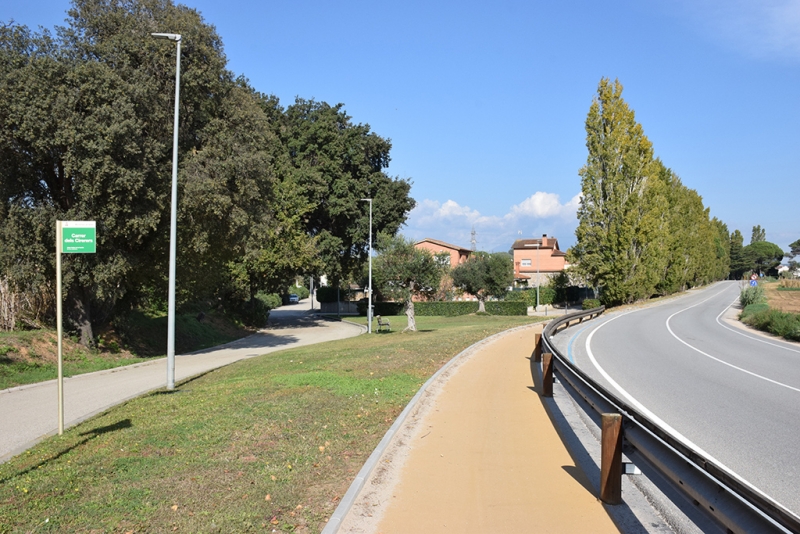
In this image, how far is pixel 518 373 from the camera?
14062 millimetres

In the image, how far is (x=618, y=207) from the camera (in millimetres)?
47219

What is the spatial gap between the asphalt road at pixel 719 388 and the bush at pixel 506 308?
31.7m

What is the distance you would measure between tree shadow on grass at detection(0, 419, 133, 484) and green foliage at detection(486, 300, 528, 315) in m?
51.0

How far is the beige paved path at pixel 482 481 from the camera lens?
5.01 metres

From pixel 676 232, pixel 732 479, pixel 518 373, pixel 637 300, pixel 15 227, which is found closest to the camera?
pixel 732 479

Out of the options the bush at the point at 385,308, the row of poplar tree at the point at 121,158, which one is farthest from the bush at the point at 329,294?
the row of poplar tree at the point at 121,158

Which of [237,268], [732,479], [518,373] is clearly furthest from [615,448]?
[237,268]

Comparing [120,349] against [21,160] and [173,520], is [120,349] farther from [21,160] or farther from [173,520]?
[173,520]

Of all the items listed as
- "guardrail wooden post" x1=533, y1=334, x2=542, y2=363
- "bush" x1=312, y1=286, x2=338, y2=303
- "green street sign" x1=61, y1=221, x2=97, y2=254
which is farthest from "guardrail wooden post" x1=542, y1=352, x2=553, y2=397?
"bush" x1=312, y1=286, x2=338, y2=303

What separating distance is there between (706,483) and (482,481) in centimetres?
261

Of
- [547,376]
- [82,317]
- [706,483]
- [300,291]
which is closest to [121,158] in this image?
[82,317]

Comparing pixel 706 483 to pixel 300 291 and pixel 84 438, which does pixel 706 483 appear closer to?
pixel 84 438

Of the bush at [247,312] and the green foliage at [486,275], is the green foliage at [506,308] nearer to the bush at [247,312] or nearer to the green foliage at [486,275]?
the green foliage at [486,275]

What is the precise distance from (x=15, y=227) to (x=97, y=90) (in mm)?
5049
